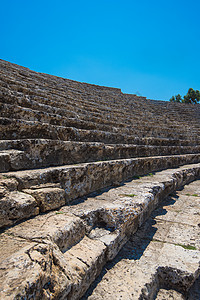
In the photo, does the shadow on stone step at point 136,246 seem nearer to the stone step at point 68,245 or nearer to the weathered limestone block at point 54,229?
the stone step at point 68,245

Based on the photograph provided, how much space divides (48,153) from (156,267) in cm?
152

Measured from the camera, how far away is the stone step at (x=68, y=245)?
3.18ft

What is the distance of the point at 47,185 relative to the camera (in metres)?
1.84

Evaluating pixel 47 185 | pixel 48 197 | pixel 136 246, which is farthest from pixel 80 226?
pixel 136 246

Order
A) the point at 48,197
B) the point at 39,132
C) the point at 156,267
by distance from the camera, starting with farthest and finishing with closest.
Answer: the point at 39,132 → the point at 48,197 → the point at 156,267

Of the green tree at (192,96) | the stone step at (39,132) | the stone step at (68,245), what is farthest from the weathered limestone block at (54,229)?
the green tree at (192,96)

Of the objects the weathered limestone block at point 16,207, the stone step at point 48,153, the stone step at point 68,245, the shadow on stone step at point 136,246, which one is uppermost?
the stone step at point 48,153

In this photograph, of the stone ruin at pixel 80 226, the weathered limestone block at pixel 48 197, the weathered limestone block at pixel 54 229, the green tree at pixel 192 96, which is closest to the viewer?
the stone ruin at pixel 80 226

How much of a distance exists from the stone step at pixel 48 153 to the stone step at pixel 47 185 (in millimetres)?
151

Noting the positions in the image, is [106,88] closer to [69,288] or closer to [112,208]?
[112,208]

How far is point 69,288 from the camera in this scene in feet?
3.65

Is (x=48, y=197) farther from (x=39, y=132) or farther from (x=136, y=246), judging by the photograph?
(x=39, y=132)

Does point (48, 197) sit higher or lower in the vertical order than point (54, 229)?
higher

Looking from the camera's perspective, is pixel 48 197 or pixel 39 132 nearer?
pixel 48 197
